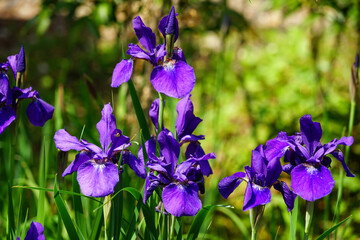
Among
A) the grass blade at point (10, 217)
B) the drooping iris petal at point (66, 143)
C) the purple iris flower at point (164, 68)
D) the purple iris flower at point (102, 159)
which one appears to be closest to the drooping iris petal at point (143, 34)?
the purple iris flower at point (164, 68)

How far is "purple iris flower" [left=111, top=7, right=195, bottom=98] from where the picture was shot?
3.78 ft

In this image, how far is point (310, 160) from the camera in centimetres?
114

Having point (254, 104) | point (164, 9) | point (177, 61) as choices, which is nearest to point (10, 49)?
point (254, 104)

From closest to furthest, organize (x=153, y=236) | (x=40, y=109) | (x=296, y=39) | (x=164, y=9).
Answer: (x=153, y=236) → (x=40, y=109) → (x=164, y=9) → (x=296, y=39)

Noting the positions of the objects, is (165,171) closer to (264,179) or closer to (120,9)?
(264,179)

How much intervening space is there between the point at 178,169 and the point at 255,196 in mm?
208

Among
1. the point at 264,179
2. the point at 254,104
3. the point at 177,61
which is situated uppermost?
the point at 177,61

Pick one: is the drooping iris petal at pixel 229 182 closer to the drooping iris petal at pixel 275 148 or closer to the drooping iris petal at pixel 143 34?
the drooping iris petal at pixel 275 148

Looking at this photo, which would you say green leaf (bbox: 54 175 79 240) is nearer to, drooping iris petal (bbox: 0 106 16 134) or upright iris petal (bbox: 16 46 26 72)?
drooping iris petal (bbox: 0 106 16 134)

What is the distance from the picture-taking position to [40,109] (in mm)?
1469

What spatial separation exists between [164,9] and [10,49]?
441cm

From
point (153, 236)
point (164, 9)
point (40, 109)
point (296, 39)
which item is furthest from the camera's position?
point (296, 39)

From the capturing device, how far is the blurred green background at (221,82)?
242cm

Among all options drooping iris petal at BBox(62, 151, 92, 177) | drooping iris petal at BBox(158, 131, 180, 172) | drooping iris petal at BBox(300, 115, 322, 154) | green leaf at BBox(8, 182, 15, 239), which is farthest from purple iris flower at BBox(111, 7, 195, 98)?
green leaf at BBox(8, 182, 15, 239)
